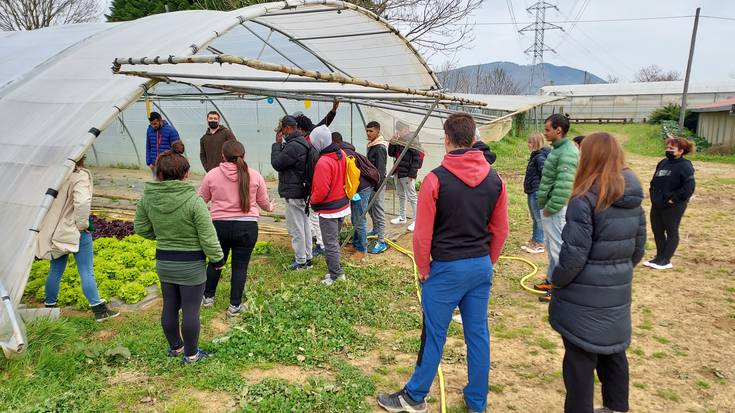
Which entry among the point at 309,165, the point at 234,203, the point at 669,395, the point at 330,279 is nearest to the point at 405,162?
the point at 309,165

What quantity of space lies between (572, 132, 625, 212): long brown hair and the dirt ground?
170 cm

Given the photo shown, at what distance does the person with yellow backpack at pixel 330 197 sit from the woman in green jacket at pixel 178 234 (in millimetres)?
1952

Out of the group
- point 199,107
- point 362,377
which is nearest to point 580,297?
point 362,377

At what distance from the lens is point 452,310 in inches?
117

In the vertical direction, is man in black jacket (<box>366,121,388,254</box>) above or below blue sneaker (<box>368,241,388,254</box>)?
above

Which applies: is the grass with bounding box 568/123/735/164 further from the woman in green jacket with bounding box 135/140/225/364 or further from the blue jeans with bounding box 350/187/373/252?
the woman in green jacket with bounding box 135/140/225/364

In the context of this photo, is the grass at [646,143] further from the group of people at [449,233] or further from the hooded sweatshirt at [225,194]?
the hooded sweatshirt at [225,194]

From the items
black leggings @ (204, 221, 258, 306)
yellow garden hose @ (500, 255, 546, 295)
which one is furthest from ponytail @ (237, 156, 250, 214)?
yellow garden hose @ (500, 255, 546, 295)

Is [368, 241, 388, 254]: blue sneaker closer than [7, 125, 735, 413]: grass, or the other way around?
[7, 125, 735, 413]: grass

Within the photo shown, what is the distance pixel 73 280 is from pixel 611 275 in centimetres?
539

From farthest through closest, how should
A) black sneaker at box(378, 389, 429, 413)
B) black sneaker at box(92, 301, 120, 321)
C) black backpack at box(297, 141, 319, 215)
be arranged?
black backpack at box(297, 141, 319, 215) → black sneaker at box(92, 301, 120, 321) → black sneaker at box(378, 389, 429, 413)

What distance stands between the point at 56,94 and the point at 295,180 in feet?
8.62

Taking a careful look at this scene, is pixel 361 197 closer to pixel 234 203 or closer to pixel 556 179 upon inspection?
pixel 234 203

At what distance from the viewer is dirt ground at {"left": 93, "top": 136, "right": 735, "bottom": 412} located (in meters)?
3.48
